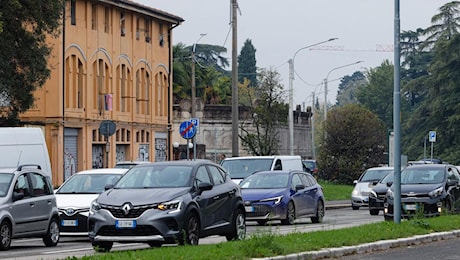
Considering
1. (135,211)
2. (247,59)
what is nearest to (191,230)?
(135,211)

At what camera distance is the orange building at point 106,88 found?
50.4 m

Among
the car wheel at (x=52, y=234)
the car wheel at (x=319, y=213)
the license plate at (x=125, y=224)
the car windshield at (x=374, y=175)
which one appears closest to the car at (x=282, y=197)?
the car wheel at (x=319, y=213)

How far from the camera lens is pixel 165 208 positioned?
1916 centimetres

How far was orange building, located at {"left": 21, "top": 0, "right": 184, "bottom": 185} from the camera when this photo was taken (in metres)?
50.4

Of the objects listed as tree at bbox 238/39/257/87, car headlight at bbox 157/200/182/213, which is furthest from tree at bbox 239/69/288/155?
tree at bbox 238/39/257/87

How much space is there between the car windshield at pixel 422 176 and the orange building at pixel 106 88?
57.0ft

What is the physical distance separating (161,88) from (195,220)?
1778 inches

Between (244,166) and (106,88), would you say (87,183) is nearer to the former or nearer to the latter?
(244,166)

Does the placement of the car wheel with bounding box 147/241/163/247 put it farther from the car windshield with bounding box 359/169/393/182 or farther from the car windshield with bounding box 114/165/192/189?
the car windshield with bounding box 359/169/393/182

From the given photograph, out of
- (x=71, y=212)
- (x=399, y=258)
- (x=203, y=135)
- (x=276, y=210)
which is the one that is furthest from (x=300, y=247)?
(x=203, y=135)

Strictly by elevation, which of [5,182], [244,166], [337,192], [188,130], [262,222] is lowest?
[337,192]

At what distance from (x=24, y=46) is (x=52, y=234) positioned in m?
14.6

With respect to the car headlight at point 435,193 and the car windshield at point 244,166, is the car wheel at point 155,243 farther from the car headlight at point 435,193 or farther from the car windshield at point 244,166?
the car windshield at point 244,166

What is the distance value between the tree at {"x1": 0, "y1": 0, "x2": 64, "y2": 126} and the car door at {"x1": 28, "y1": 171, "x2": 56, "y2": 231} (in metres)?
12.0
